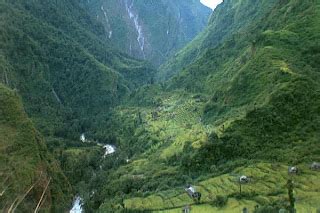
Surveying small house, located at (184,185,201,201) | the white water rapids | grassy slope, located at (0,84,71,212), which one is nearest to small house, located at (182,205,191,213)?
small house, located at (184,185,201,201)

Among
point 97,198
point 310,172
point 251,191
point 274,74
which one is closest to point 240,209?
point 251,191

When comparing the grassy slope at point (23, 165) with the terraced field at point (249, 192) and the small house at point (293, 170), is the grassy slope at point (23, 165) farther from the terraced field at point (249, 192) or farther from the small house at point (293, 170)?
the small house at point (293, 170)

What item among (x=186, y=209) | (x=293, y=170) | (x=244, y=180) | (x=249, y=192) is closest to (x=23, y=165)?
(x=186, y=209)

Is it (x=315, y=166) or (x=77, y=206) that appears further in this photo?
(x=77, y=206)

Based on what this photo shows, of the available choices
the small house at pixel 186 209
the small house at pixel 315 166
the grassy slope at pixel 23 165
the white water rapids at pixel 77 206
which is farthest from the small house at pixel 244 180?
the white water rapids at pixel 77 206

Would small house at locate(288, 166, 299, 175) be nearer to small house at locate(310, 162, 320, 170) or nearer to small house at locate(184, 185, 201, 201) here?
small house at locate(310, 162, 320, 170)

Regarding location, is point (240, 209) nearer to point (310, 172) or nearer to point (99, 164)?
point (310, 172)

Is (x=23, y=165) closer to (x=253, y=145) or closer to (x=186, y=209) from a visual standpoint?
(x=186, y=209)

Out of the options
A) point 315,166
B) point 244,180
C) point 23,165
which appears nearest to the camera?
point 244,180
